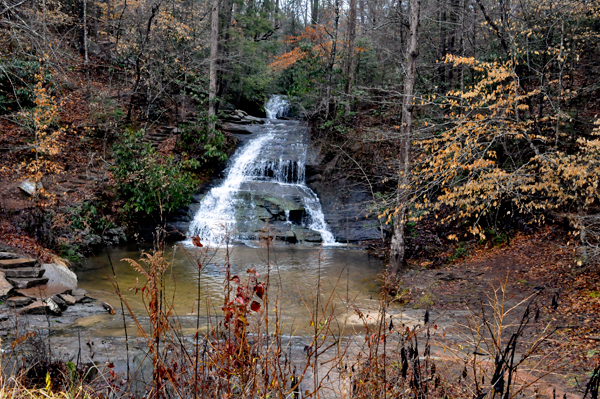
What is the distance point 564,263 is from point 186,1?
2233 cm

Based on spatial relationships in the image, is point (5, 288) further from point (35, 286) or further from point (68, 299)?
point (68, 299)

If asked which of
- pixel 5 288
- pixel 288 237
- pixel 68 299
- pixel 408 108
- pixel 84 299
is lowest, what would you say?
pixel 288 237

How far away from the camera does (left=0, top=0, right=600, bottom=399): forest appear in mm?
3082

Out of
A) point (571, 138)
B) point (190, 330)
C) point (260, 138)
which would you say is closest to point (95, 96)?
point (260, 138)

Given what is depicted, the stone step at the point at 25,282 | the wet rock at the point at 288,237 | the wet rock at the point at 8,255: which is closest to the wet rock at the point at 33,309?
the stone step at the point at 25,282

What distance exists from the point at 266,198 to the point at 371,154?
4.51 m

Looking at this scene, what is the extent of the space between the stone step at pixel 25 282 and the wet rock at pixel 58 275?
34 centimetres

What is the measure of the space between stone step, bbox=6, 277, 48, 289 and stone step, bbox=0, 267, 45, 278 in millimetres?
187

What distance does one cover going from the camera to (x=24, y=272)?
692 centimetres

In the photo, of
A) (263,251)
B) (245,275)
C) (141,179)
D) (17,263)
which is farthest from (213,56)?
(17,263)

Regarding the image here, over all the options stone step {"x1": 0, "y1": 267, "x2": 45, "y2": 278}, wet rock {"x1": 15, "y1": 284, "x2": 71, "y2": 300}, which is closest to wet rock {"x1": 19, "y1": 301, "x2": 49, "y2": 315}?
wet rock {"x1": 15, "y1": 284, "x2": 71, "y2": 300}

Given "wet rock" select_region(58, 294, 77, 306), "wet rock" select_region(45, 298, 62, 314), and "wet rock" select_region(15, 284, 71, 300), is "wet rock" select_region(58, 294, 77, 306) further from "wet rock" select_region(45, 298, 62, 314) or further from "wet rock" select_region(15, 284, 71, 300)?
"wet rock" select_region(45, 298, 62, 314)

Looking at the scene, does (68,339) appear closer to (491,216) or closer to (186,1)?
(491,216)

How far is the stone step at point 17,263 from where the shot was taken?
695cm
